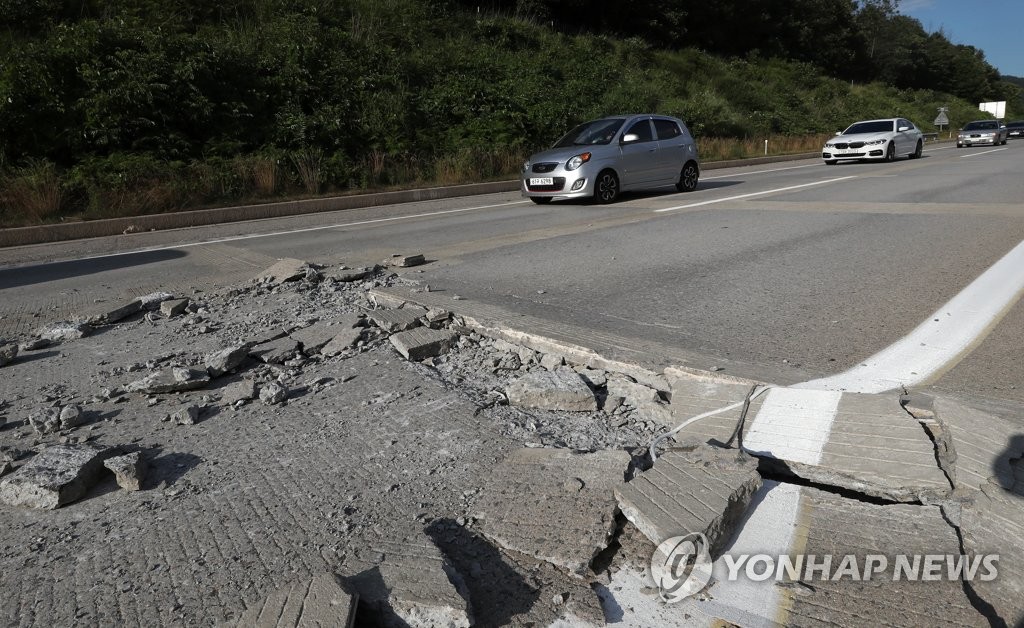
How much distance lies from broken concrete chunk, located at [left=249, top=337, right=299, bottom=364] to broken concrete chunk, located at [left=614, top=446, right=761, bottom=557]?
2.56m

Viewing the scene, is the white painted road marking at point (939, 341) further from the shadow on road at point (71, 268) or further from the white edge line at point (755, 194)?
the shadow on road at point (71, 268)

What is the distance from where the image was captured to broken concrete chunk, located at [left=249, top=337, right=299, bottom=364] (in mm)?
4430

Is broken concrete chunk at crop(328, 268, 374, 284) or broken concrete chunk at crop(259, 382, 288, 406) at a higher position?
broken concrete chunk at crop(328, 268, 374, 284)

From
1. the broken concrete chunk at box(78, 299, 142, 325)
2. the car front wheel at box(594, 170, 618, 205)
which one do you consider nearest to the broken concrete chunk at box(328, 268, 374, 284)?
the broken concrete chunk at box(78, 299, 142, 325)

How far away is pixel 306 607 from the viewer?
204cm

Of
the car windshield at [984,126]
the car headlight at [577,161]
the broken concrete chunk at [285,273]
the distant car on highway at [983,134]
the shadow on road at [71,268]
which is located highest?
the car windshield at [984,126]

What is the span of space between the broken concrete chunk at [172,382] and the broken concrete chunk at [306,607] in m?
2.15

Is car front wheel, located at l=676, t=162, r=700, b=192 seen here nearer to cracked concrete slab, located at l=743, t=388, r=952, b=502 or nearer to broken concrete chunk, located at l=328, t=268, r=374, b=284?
broken concrete chunk, located at l=328, t=268, r=374, b=284

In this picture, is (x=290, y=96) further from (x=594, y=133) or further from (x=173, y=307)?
(x=173, y=307)

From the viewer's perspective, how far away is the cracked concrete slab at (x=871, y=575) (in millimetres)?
2098

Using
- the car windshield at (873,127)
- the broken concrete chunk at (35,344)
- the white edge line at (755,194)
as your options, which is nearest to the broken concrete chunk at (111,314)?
the broken concrete chunk at (35,344)

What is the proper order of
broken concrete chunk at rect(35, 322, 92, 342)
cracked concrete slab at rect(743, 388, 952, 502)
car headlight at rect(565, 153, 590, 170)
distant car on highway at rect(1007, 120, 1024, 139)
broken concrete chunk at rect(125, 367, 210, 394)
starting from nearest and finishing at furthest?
cracked concrete slab at rect(743, 388, 952, 502) → broken concrete chunk at rect(125, 367, 210, 394) → broken concrete chunk at rect(35, 322, 92, 342) → car headlight at rect(565, 153, 590, 170) → distant car on highway at rect(1007, 120, 1024, 139)

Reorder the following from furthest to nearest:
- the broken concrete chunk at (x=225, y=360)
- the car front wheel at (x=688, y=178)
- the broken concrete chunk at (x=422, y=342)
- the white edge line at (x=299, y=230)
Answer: the car front wheel at (x=688, y=178) < the white edge line at (x=299, y=230) < the broken concrete chunk at (x=422, y=342) < the broken concrete chunk at (x=225, y=360)

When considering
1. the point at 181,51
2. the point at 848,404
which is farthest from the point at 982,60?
the point at 848,404
